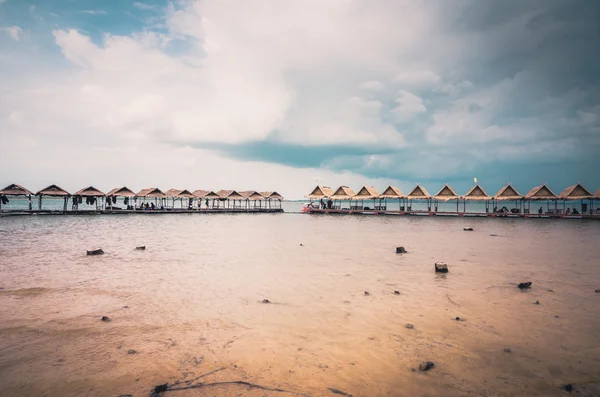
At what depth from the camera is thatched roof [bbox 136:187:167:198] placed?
42.6 m

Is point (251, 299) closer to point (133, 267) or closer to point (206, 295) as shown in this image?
point (206, 295)

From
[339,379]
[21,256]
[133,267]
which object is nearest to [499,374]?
[339,379]

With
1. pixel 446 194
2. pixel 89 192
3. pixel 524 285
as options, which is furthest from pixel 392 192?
pixel 89 192

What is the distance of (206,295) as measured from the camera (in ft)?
24.9

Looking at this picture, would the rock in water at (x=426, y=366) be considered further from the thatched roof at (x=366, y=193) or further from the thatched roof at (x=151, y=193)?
the thatched roof at (x=151, y=193)

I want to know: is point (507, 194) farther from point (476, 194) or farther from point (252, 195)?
point (252, 195)

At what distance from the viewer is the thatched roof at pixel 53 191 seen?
36.0m

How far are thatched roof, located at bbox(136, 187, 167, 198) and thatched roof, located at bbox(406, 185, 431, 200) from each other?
35244 mm

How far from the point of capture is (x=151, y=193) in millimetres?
43250

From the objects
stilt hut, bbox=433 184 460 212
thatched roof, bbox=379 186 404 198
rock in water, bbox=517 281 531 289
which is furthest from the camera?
thatched roof, bbox=379 186 404 198

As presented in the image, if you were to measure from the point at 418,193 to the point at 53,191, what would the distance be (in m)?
46.8

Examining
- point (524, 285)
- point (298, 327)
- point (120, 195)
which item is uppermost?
point (120, 195)

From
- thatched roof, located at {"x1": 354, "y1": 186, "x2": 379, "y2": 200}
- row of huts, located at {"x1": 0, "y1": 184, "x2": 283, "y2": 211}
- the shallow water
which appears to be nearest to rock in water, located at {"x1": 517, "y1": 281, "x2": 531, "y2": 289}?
the shallow water

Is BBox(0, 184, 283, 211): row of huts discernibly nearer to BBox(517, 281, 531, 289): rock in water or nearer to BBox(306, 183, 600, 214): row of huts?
BBox(306, 183, 600, 214): row of huts
